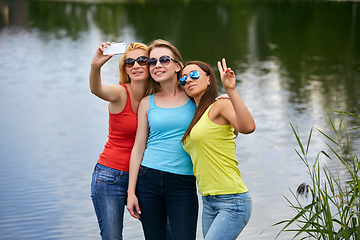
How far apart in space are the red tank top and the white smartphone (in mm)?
307

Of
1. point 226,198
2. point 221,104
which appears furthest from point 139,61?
point 226,198

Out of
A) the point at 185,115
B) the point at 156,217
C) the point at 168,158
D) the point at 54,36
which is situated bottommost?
the point at 54,36

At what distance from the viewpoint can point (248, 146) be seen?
8.36 m

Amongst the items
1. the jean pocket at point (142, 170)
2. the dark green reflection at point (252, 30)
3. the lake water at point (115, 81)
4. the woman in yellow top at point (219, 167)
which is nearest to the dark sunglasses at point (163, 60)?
the woman in yellow top at point (219, 167)

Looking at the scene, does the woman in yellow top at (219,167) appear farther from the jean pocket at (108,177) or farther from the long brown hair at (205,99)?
the jean pocket at (108,177)

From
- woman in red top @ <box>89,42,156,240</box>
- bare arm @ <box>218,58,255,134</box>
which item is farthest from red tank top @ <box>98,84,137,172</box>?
bare arm @ <box>218,58,255,134</box>

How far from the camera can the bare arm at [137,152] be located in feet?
9.91

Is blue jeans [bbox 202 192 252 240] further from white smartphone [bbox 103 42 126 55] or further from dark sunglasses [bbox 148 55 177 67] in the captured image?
white smartphone [bbox 103 42 126 55]

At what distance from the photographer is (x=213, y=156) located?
9.36 feet

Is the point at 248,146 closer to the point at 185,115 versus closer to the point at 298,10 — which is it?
the point at 185,115

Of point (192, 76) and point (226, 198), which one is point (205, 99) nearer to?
point (192, 76)

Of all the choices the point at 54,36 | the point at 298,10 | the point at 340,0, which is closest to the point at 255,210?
the point at 54,36

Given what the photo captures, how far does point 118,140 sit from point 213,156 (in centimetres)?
69

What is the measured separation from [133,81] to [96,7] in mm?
43172
